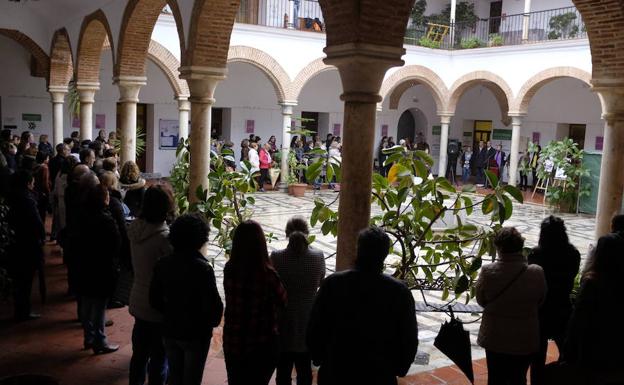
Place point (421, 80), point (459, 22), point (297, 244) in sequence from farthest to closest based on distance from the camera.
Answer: point (459, 22)
point (421, 80)
point (297, 244)

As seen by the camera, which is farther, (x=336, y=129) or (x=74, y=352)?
(x=336, y=129)

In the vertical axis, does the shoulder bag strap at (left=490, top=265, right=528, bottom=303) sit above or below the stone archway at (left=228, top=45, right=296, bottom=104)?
below

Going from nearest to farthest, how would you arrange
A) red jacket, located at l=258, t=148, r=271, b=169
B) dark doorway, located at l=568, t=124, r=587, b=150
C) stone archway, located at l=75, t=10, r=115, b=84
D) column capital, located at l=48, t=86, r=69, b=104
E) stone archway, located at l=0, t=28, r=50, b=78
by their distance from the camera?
stone archway, located at l=75, t=10, r=115, b=84
stone archway, located at l=0, t=28, r=50, b=78
column capital, located at l=48, t=86, r=69, b=104
red jacket, located at l=258, t=148, r=271, b=169
dark doorway, located at l=568, t=124, r=587, b=150

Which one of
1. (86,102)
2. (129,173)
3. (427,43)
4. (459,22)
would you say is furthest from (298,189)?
(129,173)

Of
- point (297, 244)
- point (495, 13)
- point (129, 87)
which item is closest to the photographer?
point (297, 244)

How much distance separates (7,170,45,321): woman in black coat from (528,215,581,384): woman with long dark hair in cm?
408

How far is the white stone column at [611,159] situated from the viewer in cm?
638

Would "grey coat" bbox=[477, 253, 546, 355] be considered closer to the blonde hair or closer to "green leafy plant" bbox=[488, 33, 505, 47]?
the blonde hair

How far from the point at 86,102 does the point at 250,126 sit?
854cm

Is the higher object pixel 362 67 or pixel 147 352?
pixel 362 67

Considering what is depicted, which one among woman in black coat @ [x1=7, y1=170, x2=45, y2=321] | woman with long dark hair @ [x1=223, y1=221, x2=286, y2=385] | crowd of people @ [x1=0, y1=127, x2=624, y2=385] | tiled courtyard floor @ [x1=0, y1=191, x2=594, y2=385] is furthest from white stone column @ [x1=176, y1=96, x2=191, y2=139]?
woman with long dark hair @ [x1=223, y1=221, x2=286, y2=385]

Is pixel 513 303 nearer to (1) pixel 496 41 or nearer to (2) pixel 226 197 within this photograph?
(2) pixel 226 197

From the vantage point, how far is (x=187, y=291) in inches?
129

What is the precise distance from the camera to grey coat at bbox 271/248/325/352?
11.7ft
